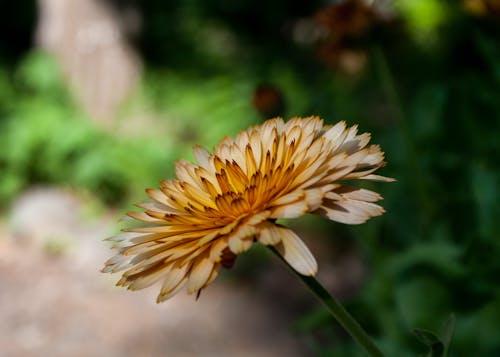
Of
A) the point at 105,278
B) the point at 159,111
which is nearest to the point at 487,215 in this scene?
the point at 105,278

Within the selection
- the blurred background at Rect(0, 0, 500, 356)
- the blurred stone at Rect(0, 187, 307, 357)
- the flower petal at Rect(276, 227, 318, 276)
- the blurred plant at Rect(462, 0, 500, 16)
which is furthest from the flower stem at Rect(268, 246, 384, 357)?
the blurred stone at Rect(0, 187, 307, 357)

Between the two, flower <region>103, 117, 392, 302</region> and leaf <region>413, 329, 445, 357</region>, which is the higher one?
flower <region>103, 117, 392, 302</region>

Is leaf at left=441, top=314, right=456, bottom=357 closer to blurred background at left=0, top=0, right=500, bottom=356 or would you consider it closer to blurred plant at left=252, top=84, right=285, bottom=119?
blurred background at left=0, top=0, right=500, bottom=356

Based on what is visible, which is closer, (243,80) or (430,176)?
(430,176)

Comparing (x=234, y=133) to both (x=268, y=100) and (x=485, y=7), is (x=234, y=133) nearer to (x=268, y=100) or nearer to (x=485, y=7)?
(x=485, y=7)

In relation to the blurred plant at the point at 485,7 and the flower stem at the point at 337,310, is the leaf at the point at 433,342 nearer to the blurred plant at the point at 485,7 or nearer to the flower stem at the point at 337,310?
the flower stem at the point at 337,310

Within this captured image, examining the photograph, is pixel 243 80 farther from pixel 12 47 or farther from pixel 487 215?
pixel 487 215
